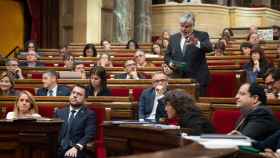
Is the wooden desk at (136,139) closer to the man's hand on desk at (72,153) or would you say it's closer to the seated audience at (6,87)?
A: the man's hand on desk at (72,153)

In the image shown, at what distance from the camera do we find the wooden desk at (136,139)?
398 centimetres

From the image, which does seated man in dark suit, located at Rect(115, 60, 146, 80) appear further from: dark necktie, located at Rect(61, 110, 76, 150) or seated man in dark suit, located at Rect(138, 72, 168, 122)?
dark necktie, located at Rect(61, 110, 76, 150)

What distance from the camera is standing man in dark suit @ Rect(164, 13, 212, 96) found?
7996 mm

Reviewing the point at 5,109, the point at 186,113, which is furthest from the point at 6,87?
the point at 186,113

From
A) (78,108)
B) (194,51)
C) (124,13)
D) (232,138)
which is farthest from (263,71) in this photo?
(124,13)

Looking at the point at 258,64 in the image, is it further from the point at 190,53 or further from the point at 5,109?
the point at 5,109

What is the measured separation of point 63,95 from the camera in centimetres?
805

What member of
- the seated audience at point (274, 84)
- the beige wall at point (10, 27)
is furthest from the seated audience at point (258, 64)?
the beige wall at point (10, 27)

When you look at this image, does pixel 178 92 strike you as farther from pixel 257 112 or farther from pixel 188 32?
pixel 188 32

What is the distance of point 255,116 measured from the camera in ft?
15.6

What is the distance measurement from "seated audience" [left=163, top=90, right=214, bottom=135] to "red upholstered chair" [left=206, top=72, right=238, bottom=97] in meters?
3.90

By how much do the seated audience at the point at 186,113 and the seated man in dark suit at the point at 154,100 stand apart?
1.91 meters

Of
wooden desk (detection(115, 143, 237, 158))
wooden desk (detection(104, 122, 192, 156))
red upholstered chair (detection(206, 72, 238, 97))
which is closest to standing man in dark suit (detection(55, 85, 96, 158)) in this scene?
wooden desk (detection(104, 122, 192, 156))

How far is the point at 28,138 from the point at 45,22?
12.1 metres
